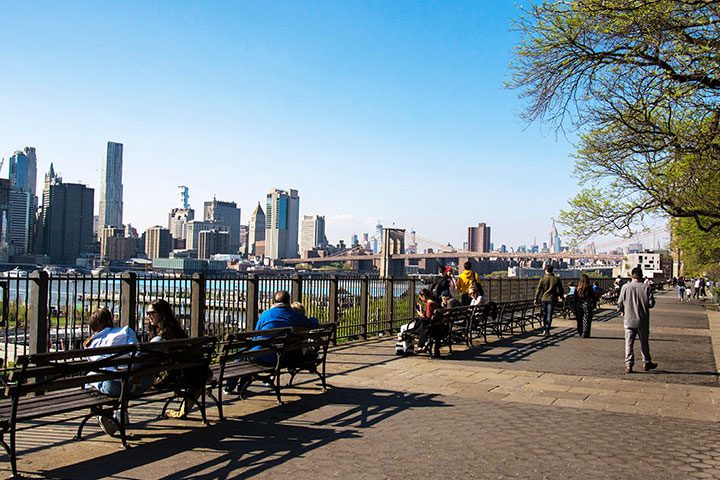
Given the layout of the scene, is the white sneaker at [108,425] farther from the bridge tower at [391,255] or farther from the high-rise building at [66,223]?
the high-rise building at [66,223]

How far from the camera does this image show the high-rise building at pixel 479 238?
17325 cm

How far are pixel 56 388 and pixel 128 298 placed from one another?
3433 millimetres

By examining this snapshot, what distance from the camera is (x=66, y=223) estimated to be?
134000 mm

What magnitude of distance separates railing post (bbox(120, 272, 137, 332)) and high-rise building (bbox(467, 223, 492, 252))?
165291 mm

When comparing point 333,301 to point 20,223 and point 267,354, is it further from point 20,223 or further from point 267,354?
point 20,223

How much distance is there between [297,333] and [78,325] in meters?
2.88

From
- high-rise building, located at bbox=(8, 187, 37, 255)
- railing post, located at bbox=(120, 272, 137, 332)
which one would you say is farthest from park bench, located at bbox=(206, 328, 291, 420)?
high-rise building, located at bbox=(8, 187, 37, 255)

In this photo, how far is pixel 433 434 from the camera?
6293 millimetres

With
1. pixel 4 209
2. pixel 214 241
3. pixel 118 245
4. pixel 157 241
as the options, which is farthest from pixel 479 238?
pixel 4 209

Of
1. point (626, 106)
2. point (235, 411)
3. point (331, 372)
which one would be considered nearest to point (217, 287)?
point (331, 372)

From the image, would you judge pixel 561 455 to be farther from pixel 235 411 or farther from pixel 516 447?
pixel 235 411

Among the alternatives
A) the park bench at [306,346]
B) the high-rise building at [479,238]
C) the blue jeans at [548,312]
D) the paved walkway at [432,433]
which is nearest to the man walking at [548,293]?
the blue jeans at [548,312]

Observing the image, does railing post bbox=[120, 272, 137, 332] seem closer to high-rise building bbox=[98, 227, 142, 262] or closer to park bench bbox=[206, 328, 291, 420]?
park bench bbox=[206, 328, 291, 420]

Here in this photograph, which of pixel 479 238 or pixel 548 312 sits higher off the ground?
pixel 479 238
